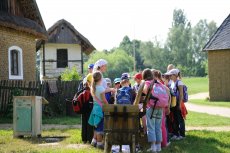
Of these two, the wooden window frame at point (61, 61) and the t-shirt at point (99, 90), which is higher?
the wooden window frame at point (61, 61)

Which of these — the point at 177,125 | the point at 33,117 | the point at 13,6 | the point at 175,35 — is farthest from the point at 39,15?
the point at 175,35

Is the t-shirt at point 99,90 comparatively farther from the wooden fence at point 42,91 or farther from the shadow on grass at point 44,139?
the wooden fence at point 42,91

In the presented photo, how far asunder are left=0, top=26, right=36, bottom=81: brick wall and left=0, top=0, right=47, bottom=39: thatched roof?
21.2 inches

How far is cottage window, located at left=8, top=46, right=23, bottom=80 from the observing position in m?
22.8

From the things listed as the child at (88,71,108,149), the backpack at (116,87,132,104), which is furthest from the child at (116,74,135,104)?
the child at (88,71,108,149)

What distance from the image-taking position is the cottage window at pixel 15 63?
74.8 feet

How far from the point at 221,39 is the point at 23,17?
17709 millimetres

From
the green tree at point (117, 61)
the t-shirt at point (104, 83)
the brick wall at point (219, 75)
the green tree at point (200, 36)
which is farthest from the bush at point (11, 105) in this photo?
the green tree at point (200, 36)

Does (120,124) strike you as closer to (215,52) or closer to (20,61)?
(20,61)

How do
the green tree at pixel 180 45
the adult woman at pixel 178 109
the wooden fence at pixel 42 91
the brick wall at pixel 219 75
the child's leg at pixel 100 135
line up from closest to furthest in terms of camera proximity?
the child's leg at pixel 100 135, the adult woman at pixel 178 109, the wooden fence at pixel 42 91, the brick wall at pixel 219 75, the green tree at pixel 180 45

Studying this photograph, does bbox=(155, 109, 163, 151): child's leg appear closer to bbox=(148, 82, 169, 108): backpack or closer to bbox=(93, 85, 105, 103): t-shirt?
bbox=(148, 82, 169, 108): backpack

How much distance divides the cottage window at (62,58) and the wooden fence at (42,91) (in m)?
19.5

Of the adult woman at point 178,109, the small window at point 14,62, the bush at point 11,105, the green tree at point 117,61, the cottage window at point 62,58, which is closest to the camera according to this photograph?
the adult woman at point 178,109

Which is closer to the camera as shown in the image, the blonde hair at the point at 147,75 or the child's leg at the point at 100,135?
the blonde hair at the point at 147,75
